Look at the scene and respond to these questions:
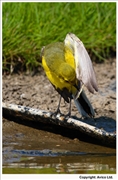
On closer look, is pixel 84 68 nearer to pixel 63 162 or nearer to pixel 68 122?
pixel 68 122

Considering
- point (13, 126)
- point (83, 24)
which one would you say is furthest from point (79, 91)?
point (83, 24)

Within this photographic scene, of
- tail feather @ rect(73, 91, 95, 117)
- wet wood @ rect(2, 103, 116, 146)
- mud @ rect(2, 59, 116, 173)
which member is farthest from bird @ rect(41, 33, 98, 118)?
mud @ rect(2, 59, 116, 173)

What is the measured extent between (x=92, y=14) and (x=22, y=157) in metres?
3.26

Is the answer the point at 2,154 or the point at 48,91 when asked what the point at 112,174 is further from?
the point at 48,91

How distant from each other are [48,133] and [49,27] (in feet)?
6.54

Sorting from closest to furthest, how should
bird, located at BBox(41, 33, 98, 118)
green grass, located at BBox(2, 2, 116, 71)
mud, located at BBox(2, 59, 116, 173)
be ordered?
1. mud, located at BBox(2, 59, 116, 173)
2. bird, located at BBox(41, 33, 98, 118)
3. green grass, located at BBox(2, 2, 116, 71)

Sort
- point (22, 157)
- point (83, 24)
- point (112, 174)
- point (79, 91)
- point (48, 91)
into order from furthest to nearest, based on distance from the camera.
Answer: point (83, 24)
point (48, 91)
point (79, 91)
point (22, 157)
point (112, 174)

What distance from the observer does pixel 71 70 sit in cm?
575

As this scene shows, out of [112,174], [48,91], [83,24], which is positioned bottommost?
[112,174]

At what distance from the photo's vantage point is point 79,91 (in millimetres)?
6023

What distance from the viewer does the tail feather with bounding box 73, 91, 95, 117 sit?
20.5 feet

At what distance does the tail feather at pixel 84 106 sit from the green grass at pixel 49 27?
1384 mm

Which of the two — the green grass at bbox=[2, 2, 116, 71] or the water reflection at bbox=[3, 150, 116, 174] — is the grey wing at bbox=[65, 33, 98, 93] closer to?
the water reflection at bbox=[3, 150, 116, 174]

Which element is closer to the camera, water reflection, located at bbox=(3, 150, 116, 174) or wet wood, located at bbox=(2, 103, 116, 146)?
water reflection, located at bbox=(3, 150, 116, 174)
